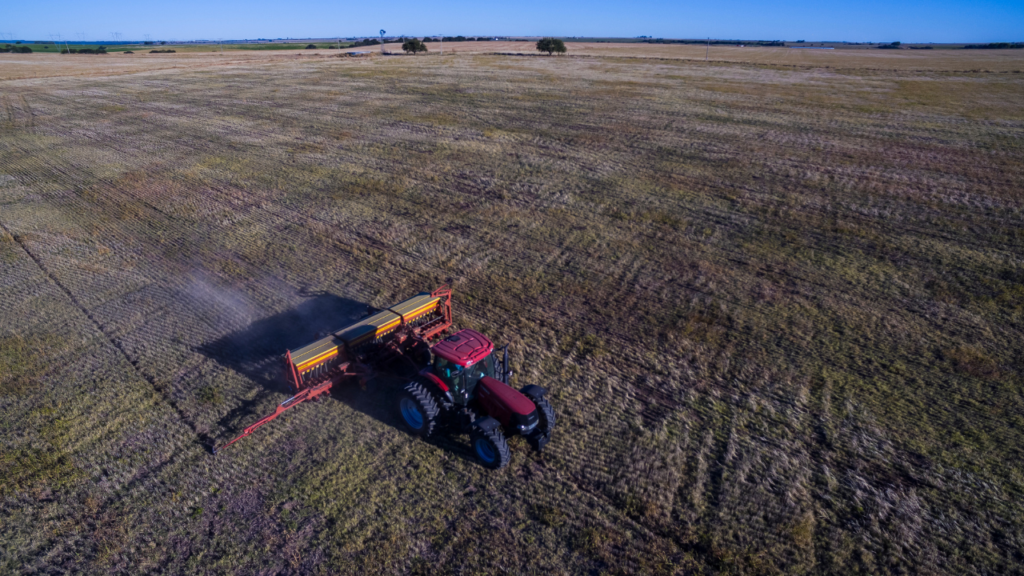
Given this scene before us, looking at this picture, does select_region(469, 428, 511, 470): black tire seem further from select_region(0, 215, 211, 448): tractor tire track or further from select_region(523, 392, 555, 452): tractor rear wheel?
select_region(0, 215, 211, 448): tractor tire track

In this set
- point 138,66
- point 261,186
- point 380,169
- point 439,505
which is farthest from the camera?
point 138,66

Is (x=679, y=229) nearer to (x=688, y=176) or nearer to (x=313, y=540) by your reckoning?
(x=688, y=176)

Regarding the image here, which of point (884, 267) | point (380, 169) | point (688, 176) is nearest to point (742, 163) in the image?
point (688, 176)

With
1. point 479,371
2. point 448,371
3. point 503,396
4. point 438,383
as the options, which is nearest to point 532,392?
point 503,396

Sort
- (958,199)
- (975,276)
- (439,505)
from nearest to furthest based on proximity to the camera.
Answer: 1. (439,505)
2. (975,276)
3. (958,199)

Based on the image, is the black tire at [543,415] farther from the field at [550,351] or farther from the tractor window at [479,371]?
the tractor window at [479,371]

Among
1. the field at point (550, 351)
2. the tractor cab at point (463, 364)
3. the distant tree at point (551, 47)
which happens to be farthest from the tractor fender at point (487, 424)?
the distant tree at point (551, 47)

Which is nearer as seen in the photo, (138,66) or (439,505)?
(439,505)
